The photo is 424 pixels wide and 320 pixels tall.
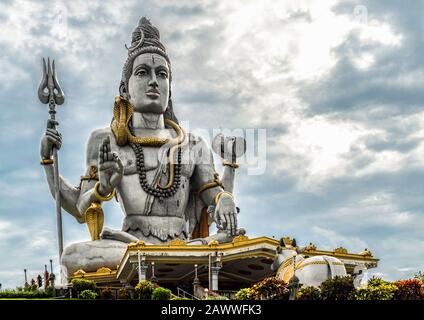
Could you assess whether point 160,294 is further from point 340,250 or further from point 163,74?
point 163,74

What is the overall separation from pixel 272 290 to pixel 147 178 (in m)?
10.3

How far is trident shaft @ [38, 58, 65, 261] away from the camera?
26.5m

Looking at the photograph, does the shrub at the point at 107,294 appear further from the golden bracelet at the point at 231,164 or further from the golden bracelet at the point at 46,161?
the golden bracelet at the point at 231,164

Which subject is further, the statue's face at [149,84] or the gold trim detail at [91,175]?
the statue's face at [149,84]

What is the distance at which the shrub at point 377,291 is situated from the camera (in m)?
18.1

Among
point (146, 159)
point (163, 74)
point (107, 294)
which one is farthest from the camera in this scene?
point (163, 74)

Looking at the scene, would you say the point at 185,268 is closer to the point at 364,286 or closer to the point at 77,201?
the point at 77,201

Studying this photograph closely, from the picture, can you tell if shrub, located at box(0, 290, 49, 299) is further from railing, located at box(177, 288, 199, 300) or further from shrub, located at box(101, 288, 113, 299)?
railing, located at box(177, 288, 199, 300)

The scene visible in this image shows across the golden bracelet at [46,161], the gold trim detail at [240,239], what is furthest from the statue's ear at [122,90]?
the gold trim detail at [240,239]

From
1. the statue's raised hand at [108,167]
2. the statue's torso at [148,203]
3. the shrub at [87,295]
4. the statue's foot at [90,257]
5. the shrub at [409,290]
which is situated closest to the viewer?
the shrub at [409,290]

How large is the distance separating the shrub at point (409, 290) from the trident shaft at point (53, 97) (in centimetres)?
1153

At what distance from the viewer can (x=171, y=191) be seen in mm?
27797

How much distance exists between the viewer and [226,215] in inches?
1029

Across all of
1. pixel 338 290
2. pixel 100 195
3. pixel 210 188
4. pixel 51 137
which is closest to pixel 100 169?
pixel 100 195
